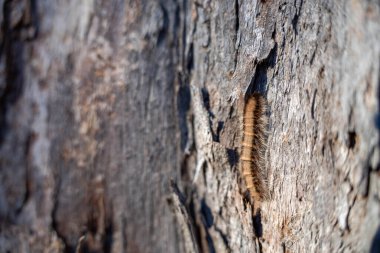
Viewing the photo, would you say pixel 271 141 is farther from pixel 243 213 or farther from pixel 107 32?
pixel 107 32

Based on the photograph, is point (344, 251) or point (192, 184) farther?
point (192, 184)

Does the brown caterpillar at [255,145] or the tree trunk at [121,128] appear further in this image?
the tree trunk at [121,128]

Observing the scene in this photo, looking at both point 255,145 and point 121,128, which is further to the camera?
point 121,128

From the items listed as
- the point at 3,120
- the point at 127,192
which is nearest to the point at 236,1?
the point at 127,192

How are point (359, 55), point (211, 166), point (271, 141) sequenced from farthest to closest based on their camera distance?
point (211, 166), point (271, 141), point (359, 55)

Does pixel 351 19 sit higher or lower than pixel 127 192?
higher

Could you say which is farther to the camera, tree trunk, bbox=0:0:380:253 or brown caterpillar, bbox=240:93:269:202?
tree trunk, bbox=0:0:380:253

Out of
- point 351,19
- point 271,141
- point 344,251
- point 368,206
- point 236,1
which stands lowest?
point 344,251

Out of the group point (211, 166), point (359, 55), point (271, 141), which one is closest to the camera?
point (359, 55)
